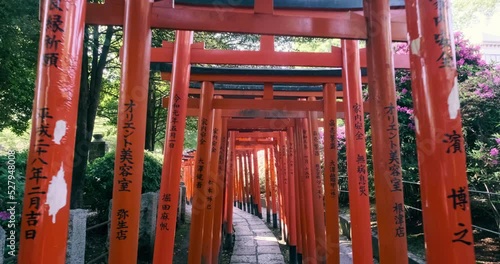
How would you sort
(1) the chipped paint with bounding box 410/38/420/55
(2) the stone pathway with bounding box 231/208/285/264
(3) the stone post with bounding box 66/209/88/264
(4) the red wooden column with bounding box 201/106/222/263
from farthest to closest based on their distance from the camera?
(2) the stone pathway with bounding box 231/208/285/264 < (4) the red wooden column with bounding box 201/106/222/263 < (3) the stone post with bounding box 66/209/88/264 < (1) the chipped paint with bounding box 410/38/420/55

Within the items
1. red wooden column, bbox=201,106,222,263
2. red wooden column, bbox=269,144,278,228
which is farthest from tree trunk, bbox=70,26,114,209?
red wooden column, bbox=269,144,278,228

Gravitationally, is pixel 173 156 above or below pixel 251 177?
above

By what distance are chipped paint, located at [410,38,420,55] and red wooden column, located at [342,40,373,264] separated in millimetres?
2558

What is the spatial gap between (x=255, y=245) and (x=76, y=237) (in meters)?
8.06

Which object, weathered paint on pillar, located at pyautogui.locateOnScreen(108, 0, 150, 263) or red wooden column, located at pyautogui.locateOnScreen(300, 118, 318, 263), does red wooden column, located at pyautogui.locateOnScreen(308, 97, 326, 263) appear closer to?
red wooden column, located at pyautogui.locateOnScreen(300, 118, 318, 263)

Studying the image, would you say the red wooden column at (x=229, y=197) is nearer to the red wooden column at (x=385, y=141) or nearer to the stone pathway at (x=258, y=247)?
the stone pathway at (x=258, y=247)

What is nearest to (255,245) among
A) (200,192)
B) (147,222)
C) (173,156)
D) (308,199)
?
(308,199)

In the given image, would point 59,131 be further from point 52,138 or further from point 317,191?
point 317,191

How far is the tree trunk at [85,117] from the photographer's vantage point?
666 centimetres

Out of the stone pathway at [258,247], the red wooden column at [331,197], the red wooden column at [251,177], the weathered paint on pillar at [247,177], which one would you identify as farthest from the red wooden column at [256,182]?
the red wooden column at [331,197]

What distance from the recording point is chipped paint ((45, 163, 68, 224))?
1885 millimetres

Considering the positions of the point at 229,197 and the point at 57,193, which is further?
the point at 229,197

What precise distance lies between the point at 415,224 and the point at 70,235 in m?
7.03

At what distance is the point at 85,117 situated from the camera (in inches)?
296
